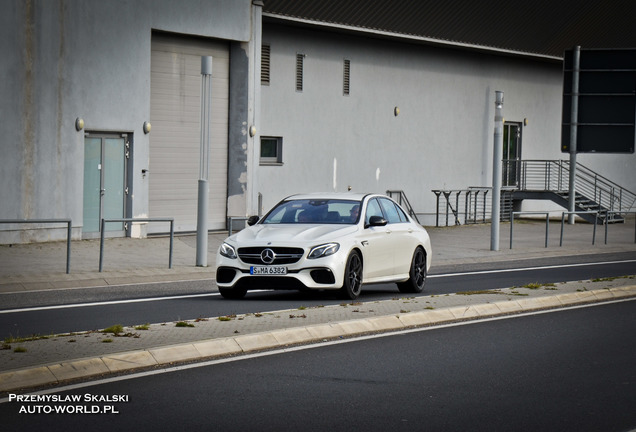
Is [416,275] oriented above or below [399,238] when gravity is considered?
below

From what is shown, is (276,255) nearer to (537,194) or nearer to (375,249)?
(375,249)

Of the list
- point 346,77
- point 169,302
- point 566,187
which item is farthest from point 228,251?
point 566,187

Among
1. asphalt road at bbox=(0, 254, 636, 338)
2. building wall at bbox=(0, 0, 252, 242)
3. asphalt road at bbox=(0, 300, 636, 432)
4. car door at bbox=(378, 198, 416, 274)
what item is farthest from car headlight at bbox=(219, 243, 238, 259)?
building wall at bbox=(0, 0, 252, 242)

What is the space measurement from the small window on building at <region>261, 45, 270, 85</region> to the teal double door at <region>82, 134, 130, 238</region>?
637cm

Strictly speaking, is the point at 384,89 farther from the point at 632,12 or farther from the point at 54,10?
the point at 54,10

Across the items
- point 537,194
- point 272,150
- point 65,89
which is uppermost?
point 65,89

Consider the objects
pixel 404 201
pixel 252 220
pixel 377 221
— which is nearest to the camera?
pixel 377 221

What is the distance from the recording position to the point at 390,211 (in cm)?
1820

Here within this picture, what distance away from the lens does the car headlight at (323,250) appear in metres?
15.7

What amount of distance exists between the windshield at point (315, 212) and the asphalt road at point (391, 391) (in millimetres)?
4698

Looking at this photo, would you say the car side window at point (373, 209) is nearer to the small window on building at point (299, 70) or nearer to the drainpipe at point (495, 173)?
the drainpipe at point (495, 173)

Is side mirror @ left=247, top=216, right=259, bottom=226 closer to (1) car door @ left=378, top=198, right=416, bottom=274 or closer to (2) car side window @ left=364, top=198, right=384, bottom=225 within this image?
(2) car side window @ left=364, top=198, right=384, bottom=225

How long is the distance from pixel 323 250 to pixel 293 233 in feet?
1.89

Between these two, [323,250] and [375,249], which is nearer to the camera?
[323,250]
